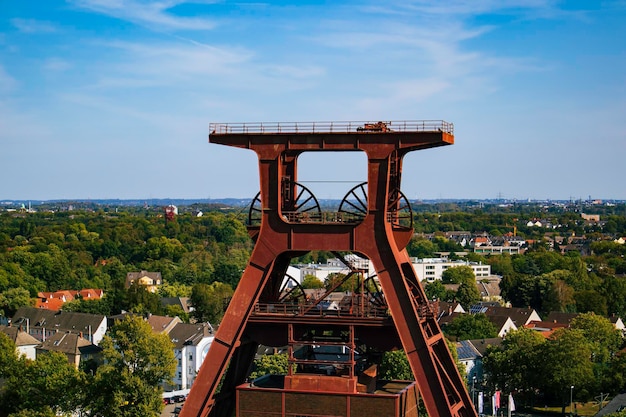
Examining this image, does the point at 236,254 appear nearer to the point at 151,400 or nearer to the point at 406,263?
the point at 151,400

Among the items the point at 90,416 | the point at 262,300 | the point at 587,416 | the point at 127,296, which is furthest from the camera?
the point at 127,296

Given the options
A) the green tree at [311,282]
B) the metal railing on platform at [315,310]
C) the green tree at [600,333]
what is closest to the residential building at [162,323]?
the green tree at [600,333]

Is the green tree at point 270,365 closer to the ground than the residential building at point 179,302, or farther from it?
farther from it

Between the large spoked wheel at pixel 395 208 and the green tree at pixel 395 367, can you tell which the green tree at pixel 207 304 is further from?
the large spoked wheel at pixel 395 208

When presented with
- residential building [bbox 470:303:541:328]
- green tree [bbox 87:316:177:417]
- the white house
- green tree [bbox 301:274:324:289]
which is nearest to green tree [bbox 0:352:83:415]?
green tree [bbox 87:316:177:417]

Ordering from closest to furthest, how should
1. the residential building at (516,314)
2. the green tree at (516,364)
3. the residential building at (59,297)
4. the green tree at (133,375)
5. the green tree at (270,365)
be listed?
1. the green tree at (133,375)
2. the green tree at (270,365)
3. the green tree at (516,364)
4. the residential building at (516,314)
5. the residential building at (59,297)

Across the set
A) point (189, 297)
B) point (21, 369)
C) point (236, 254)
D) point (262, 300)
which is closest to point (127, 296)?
point (189, 297)
